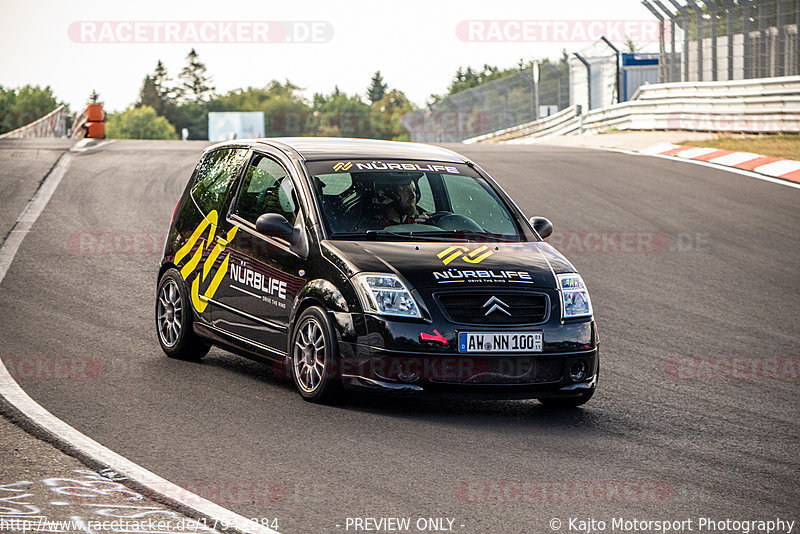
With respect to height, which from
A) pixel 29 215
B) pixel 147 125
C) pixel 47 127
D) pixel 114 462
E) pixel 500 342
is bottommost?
pixel 147 125

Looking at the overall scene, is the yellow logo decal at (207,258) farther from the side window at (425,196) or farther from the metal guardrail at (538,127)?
the metal guardrail at (538,127)

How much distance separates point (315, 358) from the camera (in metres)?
7.17

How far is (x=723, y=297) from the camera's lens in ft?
37.2

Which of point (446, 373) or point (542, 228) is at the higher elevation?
point (542, 228)

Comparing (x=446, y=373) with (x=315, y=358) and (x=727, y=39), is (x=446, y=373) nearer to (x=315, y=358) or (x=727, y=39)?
(x=315, y=358)

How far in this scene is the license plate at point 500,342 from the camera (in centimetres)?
682

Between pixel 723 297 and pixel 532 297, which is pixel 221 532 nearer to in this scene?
pixel 532 297

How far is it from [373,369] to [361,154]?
197 cm

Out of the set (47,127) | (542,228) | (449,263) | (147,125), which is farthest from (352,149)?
(147,125)

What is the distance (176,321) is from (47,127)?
3295cm

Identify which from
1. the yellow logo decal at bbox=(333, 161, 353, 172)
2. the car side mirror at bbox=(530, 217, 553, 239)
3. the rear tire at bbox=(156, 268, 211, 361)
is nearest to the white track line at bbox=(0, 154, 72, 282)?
the rear tire at bbox=(156, 268, 211, 361)

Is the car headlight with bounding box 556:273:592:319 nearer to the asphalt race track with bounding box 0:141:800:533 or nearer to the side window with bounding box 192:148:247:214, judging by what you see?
the asphalt race track with bounding box 0:141:800:533

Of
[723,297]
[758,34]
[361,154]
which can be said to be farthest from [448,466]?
[758,34]

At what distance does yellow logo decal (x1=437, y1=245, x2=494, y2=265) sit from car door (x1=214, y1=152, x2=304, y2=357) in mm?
961
